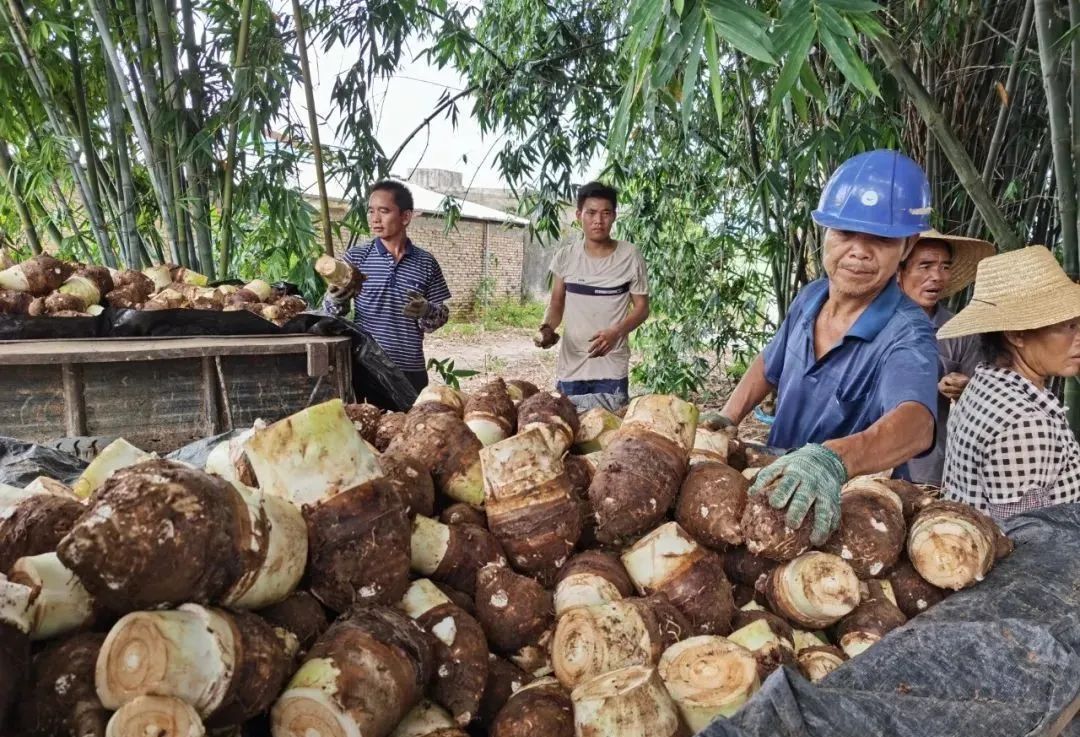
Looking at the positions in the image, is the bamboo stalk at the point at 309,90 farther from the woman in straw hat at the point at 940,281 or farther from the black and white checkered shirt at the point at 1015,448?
the black and white checkered shirt at the point at 1015,448

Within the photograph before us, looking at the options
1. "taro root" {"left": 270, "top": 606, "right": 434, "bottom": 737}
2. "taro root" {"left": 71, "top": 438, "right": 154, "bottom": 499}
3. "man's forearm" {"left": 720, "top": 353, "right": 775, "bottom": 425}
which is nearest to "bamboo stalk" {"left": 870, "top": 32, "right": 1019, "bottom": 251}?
"man's forearm" {"left": 720, "top": 353, "right": 775, "bottom": 425}

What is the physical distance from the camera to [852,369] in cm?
221

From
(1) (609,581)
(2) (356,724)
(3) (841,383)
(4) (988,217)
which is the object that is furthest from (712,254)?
(2) (356,724)

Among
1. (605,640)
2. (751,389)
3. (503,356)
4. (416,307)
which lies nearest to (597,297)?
(416,307)

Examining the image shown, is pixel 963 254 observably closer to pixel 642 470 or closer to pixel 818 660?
pixel 642 470

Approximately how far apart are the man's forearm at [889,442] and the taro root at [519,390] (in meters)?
0.90

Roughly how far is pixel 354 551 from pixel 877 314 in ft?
5.54

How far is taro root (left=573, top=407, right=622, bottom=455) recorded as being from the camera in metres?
1.93

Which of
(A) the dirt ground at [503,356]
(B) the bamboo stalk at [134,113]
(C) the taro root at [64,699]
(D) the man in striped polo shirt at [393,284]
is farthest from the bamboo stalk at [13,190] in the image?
(C) the taro root at [64,699]

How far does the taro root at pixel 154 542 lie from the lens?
907 millimetres

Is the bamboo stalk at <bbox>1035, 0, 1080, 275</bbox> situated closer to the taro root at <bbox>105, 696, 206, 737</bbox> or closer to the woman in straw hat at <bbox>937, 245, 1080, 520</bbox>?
the woman in straw hat at <bbox>937, 245, 1080, 520</bbox>

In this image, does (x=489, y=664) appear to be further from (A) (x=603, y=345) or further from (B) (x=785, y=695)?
(A) (x=603, y=345)

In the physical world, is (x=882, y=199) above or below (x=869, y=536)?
above

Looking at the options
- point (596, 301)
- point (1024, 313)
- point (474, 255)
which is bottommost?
point (474, 255)
